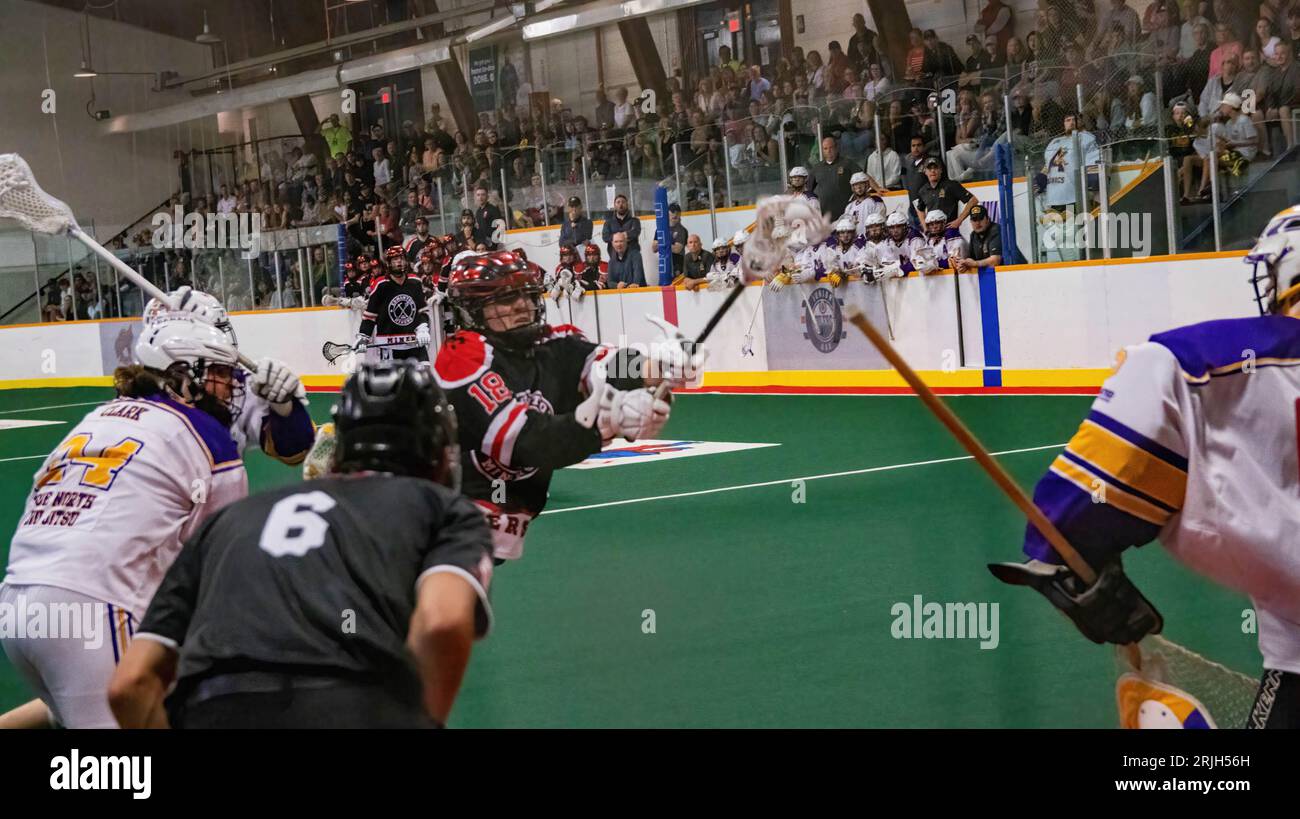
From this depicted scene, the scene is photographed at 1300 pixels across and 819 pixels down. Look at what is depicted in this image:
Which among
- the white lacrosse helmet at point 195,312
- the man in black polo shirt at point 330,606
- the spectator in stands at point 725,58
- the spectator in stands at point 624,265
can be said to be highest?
the spectator in stands at point 725,58

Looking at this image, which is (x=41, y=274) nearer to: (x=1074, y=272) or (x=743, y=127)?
(x=743, y=127)

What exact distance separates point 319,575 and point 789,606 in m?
4.12

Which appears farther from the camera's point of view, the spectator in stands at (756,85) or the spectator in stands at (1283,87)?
the spectator in stands at (756,85)

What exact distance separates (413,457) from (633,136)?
17.0 meters

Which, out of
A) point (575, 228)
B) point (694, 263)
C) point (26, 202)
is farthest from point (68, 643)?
point (575, 228)

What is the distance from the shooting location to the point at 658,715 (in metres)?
4.94

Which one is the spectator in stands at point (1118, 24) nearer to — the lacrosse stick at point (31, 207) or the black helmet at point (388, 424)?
the lacrosse stick at point (31, 207)

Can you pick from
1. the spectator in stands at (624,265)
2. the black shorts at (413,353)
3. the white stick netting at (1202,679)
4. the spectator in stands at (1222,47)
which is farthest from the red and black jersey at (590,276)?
the white stick netting at (1202,679)

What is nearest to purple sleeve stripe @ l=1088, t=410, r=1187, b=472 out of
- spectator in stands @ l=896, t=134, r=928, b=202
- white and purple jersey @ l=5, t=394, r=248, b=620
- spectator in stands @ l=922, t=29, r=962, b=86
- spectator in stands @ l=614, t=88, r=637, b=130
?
white and purple jersey @ l=5, t=394, r=248, b=620

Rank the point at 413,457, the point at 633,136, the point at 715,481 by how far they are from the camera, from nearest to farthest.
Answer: the point at 413,457 → the point at 715,481 → the point at 633,136

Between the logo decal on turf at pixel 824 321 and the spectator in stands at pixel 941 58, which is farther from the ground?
the spectator in stands at pixel 941 58

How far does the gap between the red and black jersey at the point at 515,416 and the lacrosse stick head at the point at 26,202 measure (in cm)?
255

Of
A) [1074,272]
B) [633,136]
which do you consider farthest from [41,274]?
[1074,272]

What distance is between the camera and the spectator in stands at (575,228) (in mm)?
18266
